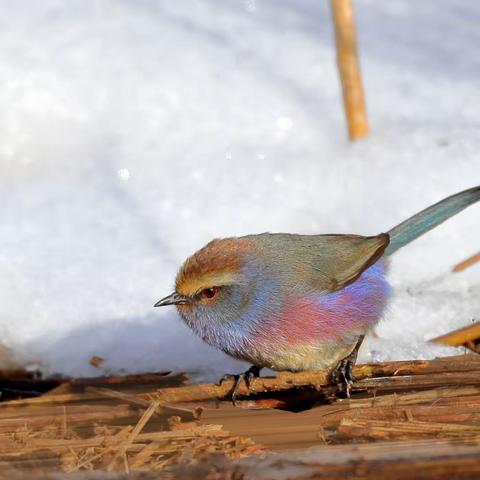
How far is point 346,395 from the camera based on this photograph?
388 centimetres

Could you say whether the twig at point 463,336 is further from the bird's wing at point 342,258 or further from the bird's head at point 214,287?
the bird's head at point 214,287

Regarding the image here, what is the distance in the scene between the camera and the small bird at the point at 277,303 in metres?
4.07

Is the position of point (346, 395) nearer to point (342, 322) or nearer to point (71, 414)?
point (342, 322)

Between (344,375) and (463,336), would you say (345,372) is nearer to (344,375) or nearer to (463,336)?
(344,375)

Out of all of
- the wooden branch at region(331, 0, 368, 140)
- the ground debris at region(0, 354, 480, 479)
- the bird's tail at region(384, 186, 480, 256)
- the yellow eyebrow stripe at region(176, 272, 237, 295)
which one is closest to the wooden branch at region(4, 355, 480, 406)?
the ground debris at region(0, 354, 480, 479)

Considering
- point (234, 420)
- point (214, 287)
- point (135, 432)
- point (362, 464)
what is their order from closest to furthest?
1. point (362, 464)
2. point (135, 432)
3. point (234, 420)
4. point (214, 287)

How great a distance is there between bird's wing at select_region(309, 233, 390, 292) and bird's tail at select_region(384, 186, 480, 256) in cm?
19

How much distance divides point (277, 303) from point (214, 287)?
0.95ft

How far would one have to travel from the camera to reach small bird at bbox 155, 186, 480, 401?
13.4ft

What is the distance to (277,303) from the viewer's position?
414 centimetres

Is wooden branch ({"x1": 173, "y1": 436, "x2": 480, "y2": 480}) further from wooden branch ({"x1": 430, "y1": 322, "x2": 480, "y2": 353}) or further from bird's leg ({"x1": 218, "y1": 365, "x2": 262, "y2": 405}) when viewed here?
wooden branch ({"x1": 430, "y1": 322, "x2": 480, "y2": 353})

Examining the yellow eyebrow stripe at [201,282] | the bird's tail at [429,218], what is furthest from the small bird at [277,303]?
the bird's tail at [429,218]

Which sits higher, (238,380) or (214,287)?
(214,287)

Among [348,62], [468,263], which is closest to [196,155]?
[348,62]
